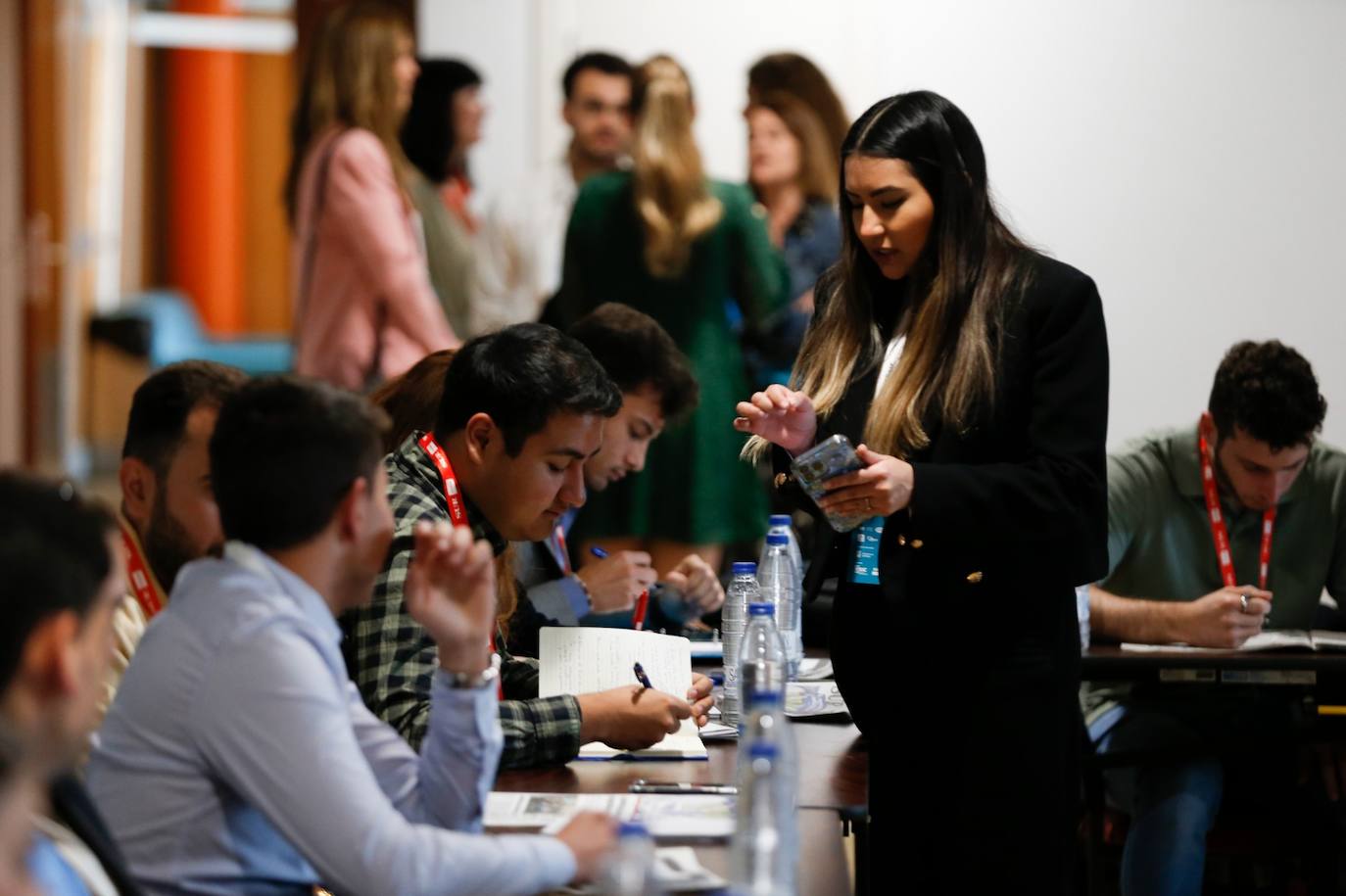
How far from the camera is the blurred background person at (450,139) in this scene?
18.1 ft

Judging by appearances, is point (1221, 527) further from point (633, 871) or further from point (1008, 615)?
point (633, 871)

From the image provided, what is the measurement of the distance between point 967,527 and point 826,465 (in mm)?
209

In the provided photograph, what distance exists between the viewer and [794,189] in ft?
17.9

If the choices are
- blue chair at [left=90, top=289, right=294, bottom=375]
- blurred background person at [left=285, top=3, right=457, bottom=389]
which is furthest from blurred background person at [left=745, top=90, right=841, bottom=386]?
blue chair at [left=90, top=289, right=294, bottom=375]

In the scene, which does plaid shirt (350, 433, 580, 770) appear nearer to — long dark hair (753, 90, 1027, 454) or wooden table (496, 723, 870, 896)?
wooden table (496, 723, 870, 896)

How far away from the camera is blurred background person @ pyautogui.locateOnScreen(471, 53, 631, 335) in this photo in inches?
218

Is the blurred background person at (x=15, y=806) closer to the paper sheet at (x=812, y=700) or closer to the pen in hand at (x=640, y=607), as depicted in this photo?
the paper sheet at (x=812, y=700)

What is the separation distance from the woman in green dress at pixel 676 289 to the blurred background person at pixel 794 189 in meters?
0.24

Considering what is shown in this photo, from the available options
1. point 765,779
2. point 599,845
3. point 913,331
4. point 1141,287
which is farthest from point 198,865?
point 1141,287

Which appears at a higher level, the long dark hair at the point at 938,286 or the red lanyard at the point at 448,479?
the long dark hair at the point at 938,286

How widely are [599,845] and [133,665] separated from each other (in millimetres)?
530

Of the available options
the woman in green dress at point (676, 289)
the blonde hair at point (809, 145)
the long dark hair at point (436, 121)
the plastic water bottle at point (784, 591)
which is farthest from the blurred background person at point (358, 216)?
the plastic water bottle at point (784, 591)

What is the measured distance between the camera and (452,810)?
6.12 ft

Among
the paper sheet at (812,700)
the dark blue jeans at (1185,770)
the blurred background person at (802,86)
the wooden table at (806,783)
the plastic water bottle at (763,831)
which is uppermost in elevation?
the blurred background person at (802,86)
